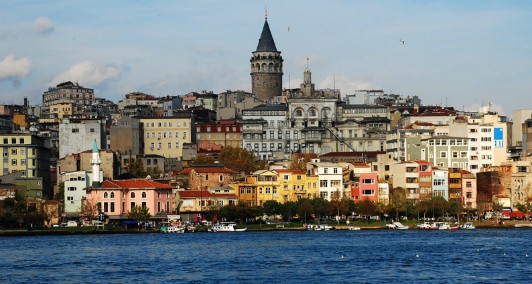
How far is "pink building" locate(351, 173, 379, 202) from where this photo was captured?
112625 millimetres

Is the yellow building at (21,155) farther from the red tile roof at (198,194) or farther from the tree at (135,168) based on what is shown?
the red tile roof at (198,194)

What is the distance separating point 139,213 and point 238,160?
27.0 metres

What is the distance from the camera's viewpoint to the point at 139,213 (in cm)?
10338

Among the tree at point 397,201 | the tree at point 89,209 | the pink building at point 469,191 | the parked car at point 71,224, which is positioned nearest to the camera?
the parked car at point 71,224

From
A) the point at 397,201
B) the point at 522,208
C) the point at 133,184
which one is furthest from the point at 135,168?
the point at 522,208

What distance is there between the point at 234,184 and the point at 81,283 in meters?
55.4

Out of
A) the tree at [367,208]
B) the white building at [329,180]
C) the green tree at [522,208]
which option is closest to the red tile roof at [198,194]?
the white building at [329,180]

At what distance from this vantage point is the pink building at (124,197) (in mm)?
105375

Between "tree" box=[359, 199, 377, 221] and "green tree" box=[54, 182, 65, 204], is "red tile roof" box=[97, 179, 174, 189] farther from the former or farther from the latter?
"tree" box=[359, 199, 377, 221]

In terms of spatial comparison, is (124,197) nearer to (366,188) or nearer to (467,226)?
(366,188)

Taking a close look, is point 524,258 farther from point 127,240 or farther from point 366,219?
point 366,219

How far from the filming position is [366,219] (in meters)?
109

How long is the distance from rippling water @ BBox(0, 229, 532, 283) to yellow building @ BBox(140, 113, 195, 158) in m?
49.9

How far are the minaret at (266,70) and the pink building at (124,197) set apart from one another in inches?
2693
